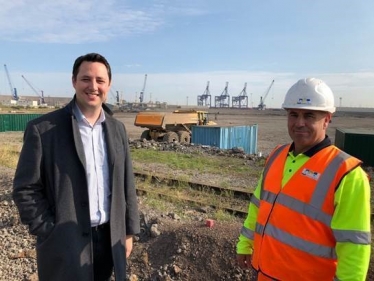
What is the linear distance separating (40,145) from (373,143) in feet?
51.3

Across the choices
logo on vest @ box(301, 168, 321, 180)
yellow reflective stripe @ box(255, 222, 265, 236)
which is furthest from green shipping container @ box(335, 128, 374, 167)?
logo on vest @ box(301, 168, 321, 180)

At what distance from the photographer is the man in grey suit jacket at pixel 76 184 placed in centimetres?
222

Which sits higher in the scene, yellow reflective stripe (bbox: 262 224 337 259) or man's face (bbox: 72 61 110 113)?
man's face (bbox: 72 61 110 113)

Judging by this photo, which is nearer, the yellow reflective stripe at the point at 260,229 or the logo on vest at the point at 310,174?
the logo on vest at the point at 310,174

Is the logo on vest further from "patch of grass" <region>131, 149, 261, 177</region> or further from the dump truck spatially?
the dump truck

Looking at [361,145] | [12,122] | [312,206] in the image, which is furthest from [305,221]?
[12,122]

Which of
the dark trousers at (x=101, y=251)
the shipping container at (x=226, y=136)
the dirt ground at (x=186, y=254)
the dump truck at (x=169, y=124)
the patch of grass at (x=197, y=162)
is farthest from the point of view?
the dump truck at (x=169, y=124)

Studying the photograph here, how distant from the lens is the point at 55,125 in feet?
7.48

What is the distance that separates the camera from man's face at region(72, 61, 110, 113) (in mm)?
2332

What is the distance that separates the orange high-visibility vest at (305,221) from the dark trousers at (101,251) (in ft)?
3.66

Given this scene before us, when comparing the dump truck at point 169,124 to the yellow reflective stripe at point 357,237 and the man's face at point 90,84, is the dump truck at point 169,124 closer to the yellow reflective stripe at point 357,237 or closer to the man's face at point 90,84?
the man's face at point 90,84

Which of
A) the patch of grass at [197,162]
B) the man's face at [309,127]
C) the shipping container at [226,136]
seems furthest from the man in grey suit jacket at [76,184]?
the shipping container at [226,136]

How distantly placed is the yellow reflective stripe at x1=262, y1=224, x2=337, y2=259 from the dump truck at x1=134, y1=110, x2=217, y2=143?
19447mm

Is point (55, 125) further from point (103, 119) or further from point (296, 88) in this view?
point (296, 88)
